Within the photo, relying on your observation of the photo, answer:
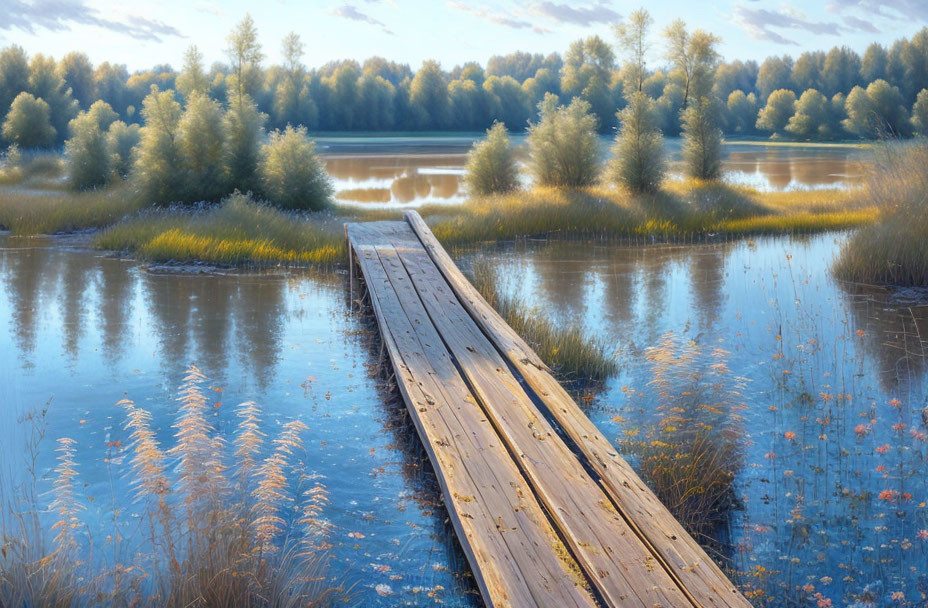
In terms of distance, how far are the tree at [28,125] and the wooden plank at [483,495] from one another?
29.9 m

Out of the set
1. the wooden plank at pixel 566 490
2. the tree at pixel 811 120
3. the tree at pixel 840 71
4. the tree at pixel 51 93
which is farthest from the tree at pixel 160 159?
the tree at pixel 840 71

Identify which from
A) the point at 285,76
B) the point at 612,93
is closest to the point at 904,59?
the point at 612,93

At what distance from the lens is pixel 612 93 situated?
42344 millimetres

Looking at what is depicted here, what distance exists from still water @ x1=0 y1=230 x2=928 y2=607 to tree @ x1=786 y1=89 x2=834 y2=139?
53.5m

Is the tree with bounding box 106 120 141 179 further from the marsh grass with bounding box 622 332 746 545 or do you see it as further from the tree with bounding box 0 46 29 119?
the tree with bounding box 0 46 29 119

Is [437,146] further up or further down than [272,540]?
further up

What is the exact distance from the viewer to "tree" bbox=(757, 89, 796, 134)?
2591 inches

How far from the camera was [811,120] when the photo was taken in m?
60.5

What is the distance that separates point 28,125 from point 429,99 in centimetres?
3699

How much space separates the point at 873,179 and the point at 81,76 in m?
52.7

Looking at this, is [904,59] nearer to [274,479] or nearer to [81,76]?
[81,76]

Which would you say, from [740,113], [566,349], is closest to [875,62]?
[740,113]

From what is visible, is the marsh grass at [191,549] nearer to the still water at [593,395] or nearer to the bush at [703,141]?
the still water at [593,395]

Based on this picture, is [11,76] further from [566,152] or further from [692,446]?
[692,446]
